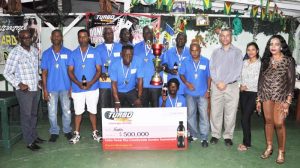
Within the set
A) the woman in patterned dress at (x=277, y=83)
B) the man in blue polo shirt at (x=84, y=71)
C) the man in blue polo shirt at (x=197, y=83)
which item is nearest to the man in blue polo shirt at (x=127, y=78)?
the man in blue polo shirt at (x=84, y=71)

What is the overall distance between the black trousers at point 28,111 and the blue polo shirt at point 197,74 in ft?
8.39

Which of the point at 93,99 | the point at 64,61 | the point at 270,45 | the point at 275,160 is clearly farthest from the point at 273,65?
the point at 64,61

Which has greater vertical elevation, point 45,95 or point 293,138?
point 45,95

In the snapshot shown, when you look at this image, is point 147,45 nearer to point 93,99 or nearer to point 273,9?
point 93,99

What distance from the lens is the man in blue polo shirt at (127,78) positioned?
518cm

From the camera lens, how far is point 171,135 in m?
5.08

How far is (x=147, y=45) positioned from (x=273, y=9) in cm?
390

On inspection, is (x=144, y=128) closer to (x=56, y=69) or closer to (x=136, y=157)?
(x=136, y=157)

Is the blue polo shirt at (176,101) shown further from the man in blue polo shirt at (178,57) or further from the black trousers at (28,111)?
the black trousers at (28,111)

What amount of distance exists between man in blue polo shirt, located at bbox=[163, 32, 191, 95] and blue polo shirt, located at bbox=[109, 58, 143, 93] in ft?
1.87

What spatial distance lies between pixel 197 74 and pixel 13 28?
494 cm

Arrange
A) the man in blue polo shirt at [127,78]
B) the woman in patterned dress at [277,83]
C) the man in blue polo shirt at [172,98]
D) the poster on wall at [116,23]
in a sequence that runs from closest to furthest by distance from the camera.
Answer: the woman in patterned dress at [277,83], the man in blue polo shirt at [127,78], the man in blue polo shirt at [172,98], the poster on wall at [116,23]

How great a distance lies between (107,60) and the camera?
5.69 meters

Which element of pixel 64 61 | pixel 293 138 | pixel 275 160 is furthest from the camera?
pixel 293 138
